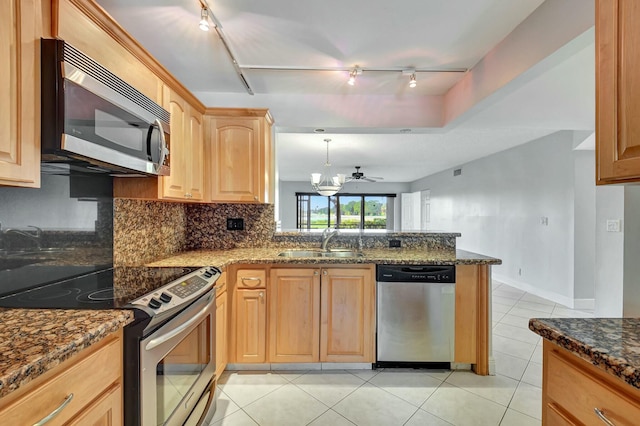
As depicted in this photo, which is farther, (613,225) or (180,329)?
(613,225)

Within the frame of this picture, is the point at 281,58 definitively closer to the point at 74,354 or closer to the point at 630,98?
the point at 630,98

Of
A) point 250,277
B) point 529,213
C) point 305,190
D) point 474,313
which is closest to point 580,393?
point 474,313

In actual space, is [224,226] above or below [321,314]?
above

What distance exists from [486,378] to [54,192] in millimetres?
3070

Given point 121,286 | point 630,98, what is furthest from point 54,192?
point 630,98

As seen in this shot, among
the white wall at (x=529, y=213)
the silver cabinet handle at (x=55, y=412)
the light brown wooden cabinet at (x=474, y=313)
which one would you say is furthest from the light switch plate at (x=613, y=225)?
the silver cabinet handle at (x=55, y=412)

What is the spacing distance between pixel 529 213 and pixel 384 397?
13.5 feet

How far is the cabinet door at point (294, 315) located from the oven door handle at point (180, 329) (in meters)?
0.60

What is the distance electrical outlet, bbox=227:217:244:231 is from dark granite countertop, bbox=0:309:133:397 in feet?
5.76

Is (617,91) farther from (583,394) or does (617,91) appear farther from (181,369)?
(181,369)

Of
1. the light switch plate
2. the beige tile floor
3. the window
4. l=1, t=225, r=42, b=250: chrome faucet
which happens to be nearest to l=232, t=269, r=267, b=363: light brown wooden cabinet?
the beige tile floor

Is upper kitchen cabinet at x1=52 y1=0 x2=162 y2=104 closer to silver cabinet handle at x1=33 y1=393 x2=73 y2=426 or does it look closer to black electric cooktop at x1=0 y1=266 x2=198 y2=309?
black electric cooktop at x1=0 y1=266 x2=198 y2=309

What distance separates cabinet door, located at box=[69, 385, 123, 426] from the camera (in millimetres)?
888

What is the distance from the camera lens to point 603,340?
875 mm
